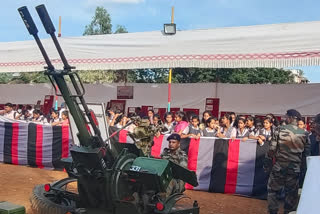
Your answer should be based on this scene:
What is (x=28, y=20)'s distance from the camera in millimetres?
3861

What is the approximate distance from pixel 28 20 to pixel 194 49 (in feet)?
23.2

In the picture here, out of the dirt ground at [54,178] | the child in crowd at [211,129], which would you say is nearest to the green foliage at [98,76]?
the dirt ground at [54,178]

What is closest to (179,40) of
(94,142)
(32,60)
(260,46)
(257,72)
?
(260,46)

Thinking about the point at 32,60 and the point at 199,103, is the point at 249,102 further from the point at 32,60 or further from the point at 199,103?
the point at 32,60

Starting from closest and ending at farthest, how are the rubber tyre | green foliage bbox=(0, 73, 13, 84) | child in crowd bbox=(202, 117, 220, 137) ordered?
1. the rubber tyre
2. child in crowd bbox=(202, 117, 220, 137)
3. green foliage bbox=(0, 73, 13, 84)

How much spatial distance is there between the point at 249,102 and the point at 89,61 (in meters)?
5.38

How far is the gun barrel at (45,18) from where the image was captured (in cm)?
379

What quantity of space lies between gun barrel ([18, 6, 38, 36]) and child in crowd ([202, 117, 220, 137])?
533cm

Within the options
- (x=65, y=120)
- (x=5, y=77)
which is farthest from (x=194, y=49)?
(x=5, y=77)

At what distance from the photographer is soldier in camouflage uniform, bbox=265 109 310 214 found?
19.2ft

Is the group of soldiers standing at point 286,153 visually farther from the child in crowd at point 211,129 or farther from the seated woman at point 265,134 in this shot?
the child in crowd at point 211,129

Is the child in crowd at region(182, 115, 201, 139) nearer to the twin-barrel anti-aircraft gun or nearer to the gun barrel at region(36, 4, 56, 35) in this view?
the twin-barrel anti-aircraft gun

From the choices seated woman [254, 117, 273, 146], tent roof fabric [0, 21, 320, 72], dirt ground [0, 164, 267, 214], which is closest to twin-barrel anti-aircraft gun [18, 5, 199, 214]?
dirt ground [0, 164, 267, 214]

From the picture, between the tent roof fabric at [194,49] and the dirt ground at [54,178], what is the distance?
3.74m
